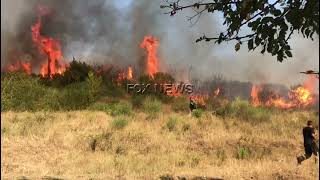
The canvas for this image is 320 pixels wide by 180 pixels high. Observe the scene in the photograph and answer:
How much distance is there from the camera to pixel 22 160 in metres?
19.2

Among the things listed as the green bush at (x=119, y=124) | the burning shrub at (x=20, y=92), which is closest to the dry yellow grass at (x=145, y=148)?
the green bush at (x=119, y=124)

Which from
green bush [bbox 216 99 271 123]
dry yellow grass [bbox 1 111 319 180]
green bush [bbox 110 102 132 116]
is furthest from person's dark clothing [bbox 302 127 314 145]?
green bush [bbox 110 102 132 116]

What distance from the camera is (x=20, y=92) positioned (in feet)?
123

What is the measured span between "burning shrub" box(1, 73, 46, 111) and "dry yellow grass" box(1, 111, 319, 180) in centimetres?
470

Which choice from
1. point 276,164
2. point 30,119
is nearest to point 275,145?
point 276,164

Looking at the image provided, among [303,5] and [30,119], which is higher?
[303,5]

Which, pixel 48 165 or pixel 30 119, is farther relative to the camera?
pixel 30 119

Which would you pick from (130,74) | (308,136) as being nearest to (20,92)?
(130,74)

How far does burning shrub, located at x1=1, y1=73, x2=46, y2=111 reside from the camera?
36188 mm

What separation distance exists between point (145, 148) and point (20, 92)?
700 inches

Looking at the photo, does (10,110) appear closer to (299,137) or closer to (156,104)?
(156,104)

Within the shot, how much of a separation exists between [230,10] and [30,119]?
24.1 meters

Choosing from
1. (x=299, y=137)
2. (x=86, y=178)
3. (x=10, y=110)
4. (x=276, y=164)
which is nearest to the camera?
(x=86, y=178)

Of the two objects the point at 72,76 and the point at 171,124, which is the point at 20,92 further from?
the point at 171,124
